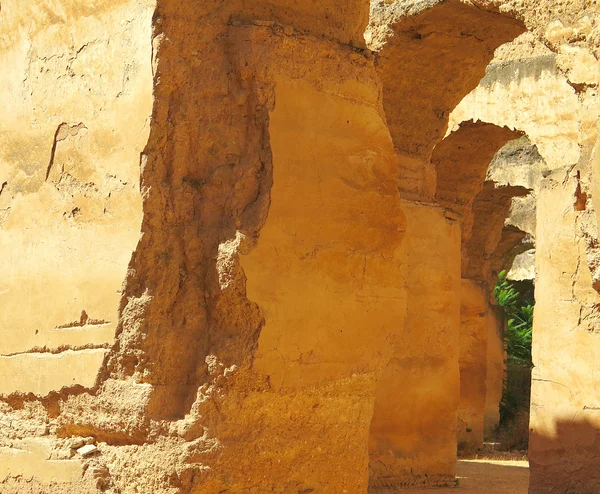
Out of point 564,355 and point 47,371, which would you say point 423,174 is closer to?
point 564,355

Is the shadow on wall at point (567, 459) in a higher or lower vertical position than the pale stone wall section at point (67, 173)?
lower

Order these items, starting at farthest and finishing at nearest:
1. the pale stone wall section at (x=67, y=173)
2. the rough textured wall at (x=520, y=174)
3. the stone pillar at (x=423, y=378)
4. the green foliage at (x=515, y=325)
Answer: the green foliage at (x=515, y=325), the rough textured wall at (x=520, y=174), the stone pillar at (x=423, y=378), the pale stone wall section at (x=67, y=173)

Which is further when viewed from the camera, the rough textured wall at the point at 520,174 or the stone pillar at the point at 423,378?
the rough textured wall at the point at 520,174

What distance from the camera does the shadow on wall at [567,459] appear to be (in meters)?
5.64

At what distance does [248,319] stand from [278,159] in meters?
0.49

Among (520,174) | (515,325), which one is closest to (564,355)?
(520,174)

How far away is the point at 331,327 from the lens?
294 cm

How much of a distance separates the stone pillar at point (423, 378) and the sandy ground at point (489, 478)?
198 mm

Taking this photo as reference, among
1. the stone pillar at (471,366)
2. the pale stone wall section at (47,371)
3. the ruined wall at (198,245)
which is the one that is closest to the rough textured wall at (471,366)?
the stone pillar at (471,366)

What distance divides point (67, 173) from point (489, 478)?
627cm

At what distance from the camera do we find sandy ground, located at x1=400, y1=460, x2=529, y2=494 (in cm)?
732

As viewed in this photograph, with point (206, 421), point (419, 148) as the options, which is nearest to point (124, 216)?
point (206, 421)

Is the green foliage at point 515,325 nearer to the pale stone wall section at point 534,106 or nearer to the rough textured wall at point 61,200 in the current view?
the pale stone wall section at point 534,106

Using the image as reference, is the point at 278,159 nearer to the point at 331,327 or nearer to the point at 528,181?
the point at 331,327
